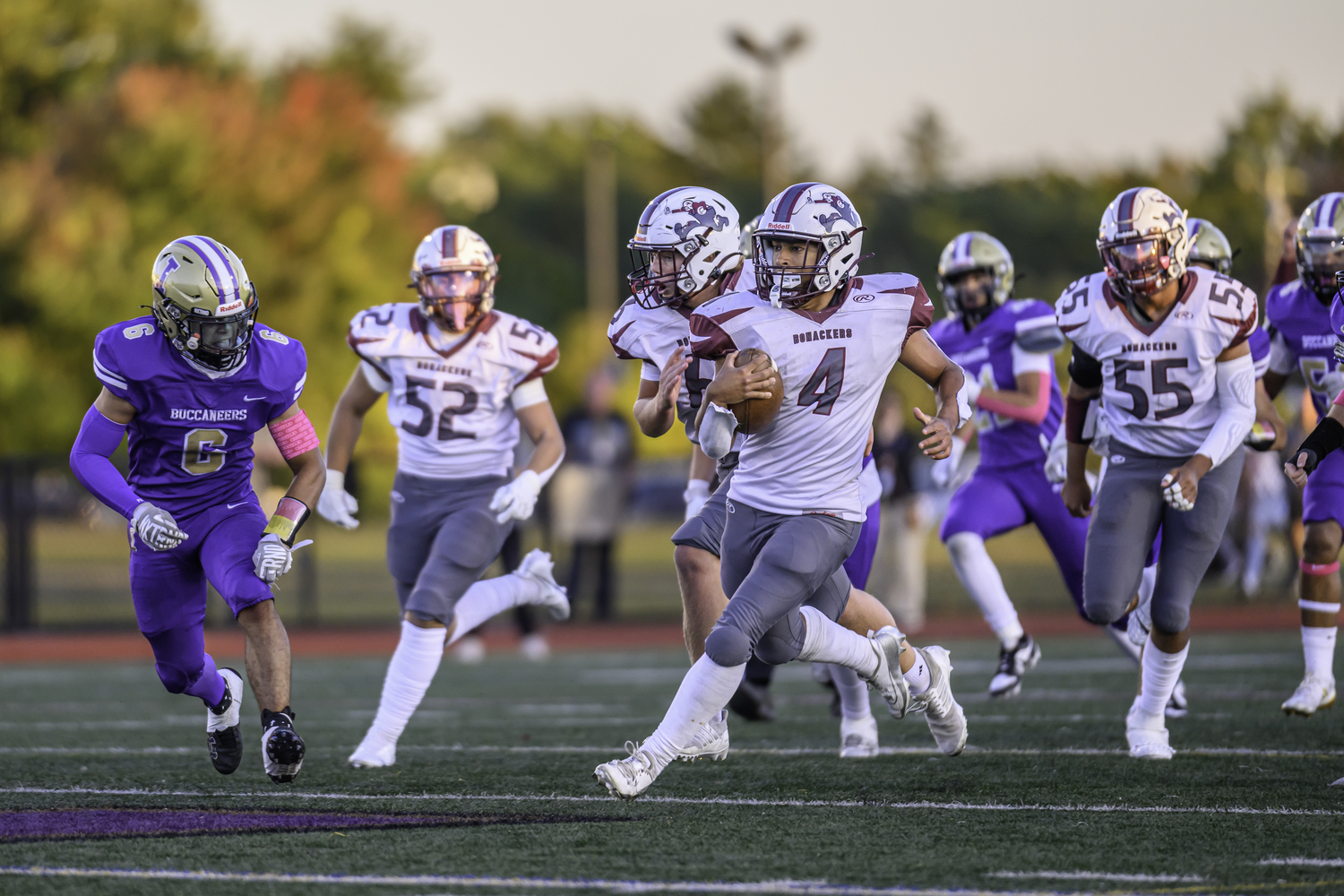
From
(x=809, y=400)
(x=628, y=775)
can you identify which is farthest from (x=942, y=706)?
(x=628, y=775)

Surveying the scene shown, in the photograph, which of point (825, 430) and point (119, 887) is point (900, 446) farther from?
point (119, 887)

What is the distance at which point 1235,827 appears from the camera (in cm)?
432

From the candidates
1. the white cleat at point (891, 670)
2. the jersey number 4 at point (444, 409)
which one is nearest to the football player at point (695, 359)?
the white cleat at point (891, 670)

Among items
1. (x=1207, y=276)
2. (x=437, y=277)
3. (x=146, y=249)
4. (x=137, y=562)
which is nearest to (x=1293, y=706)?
(x=1207, y=276)

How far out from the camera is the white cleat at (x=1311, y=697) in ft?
20.1

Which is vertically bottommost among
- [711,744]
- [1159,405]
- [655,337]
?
[711,744]

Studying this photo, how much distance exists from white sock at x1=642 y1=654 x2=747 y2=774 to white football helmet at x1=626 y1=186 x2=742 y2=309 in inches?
62.2

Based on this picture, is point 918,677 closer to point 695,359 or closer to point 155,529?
point 695,359

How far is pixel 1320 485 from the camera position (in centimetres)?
638

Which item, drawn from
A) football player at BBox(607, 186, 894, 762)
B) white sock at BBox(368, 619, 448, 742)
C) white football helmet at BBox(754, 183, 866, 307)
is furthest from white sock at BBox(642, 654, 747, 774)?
white sock at BBox(368, 619, 448, 742)

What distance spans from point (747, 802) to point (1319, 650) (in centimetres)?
269

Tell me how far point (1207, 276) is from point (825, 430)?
65.7 inches

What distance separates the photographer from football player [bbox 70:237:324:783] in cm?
514

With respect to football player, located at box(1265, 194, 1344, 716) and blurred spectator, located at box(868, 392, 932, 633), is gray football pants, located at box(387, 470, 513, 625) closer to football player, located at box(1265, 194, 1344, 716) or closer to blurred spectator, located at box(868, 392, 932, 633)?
football player, located at box(1265, 194, 1344, 716)
